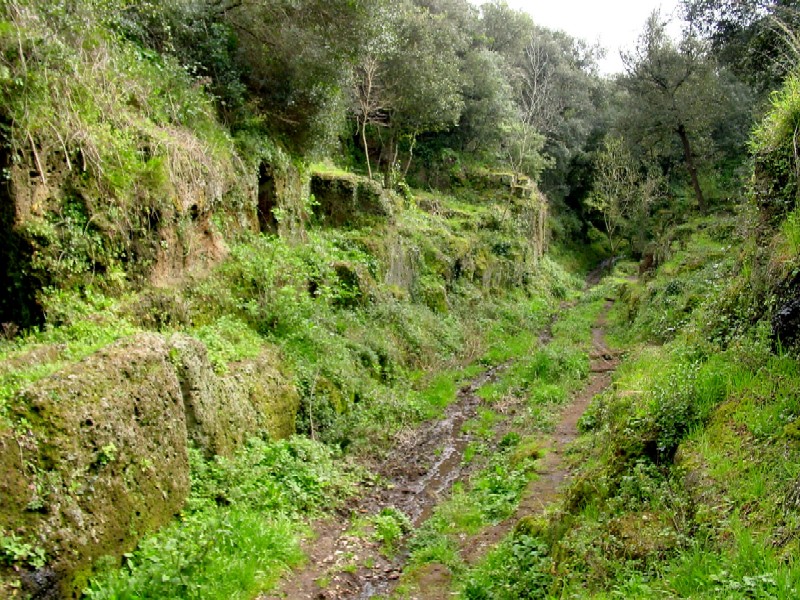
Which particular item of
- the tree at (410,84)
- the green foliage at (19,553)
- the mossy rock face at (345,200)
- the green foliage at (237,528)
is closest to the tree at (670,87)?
the tree at (410,84)

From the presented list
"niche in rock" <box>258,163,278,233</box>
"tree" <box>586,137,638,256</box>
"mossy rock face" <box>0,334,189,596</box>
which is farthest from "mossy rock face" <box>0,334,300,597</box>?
"tree" <box>586,137,638,256</box>

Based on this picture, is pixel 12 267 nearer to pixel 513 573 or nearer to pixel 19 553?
pixel 19 553

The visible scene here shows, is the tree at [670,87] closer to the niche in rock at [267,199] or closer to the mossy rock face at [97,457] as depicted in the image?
the niche in rock at [267,199]

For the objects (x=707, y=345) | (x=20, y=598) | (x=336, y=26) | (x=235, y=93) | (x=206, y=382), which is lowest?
(x=20, y=598)

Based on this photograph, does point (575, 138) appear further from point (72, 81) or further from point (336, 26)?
point (72, 81)

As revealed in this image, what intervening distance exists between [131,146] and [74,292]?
9.83ft

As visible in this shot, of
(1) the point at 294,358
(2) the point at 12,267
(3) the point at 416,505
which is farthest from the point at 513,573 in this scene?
(2) the point at 12,267

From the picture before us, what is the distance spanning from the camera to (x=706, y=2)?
22.4 meters

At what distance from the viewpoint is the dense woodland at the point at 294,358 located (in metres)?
5.73

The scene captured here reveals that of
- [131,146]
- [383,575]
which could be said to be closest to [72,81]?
[131,146]

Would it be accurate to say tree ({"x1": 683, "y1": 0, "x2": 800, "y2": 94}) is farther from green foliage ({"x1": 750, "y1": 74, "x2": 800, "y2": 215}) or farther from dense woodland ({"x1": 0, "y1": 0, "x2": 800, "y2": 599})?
green foliage ({"x1": 750, "y1": 74, "x2": 800, "y2": 215})

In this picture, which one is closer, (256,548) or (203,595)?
(203,595)

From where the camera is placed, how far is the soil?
24.4ft

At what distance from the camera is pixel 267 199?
1515cm
